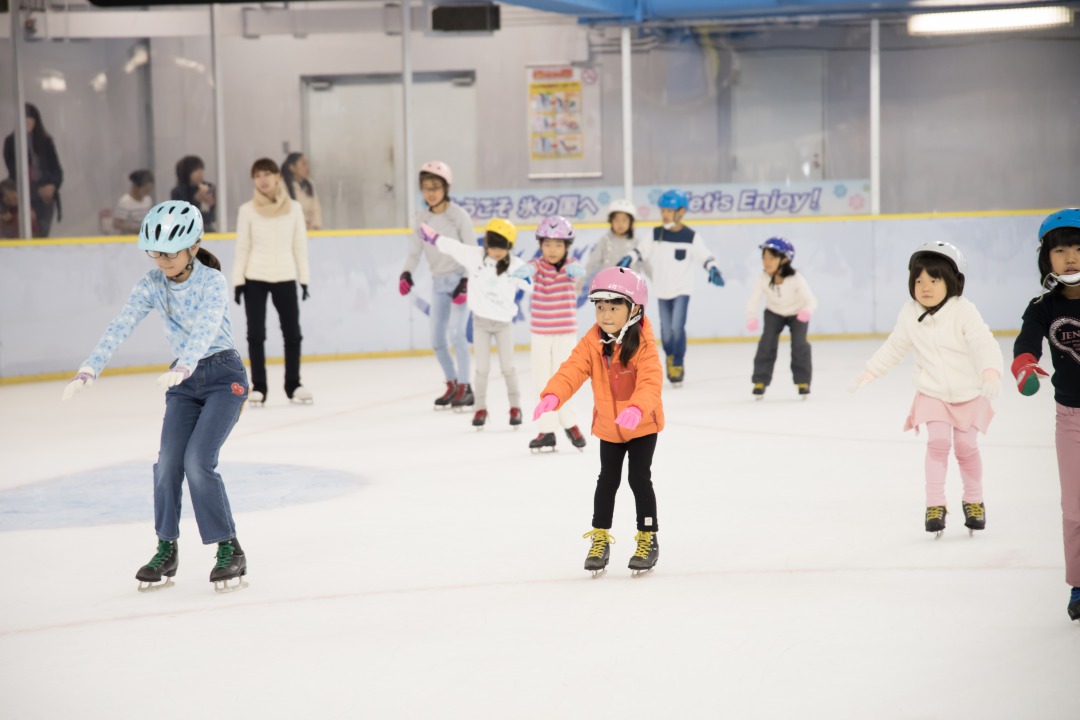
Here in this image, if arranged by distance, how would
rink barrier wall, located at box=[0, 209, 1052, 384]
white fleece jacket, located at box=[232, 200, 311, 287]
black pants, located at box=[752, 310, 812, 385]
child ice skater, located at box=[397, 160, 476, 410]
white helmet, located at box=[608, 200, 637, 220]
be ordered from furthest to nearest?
rink barrier wall, located at box=[0, 209, 1052, 384]
white helmet, located at box=[608, 200, 637, 220]
black pants, located at box=[752, 310, 812, 385]
white fleece jacket, located at box=[232, 200, 311, 287]
child ice skater, located at box=[397, 160, 476, 410]

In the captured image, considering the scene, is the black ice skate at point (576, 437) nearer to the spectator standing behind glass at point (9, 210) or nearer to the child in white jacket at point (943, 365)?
the child in white jacket at point (943, 365)

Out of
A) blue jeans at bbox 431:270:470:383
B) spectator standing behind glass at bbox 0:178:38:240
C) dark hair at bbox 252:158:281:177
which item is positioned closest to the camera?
blue jeans at bbox 431:270:470:383

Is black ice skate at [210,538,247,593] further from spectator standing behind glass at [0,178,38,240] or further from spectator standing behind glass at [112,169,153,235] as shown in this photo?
spectator standing behind glass at [112,169,153,235]

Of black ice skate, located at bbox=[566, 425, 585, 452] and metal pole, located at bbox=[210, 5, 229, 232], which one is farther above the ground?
metal pole, located at bbox=[210, 5, 229, 232]

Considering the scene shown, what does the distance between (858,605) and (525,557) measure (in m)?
1.21

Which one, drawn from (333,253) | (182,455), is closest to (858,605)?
(182,455)

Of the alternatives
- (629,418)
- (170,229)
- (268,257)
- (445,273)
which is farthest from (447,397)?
(629,418)

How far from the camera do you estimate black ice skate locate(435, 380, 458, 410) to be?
8.74m

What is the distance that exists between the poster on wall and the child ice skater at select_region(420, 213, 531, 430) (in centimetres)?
579

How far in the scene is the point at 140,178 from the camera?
1244cm

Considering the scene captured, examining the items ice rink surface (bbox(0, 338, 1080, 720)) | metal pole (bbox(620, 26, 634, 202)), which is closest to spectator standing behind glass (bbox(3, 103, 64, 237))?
ice rink surface (bbox(0, 338, 1080, 720))

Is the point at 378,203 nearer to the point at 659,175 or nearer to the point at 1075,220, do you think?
the point at 659,175

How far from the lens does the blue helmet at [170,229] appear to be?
4203 millimetres

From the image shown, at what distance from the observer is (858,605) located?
4.00 metres
